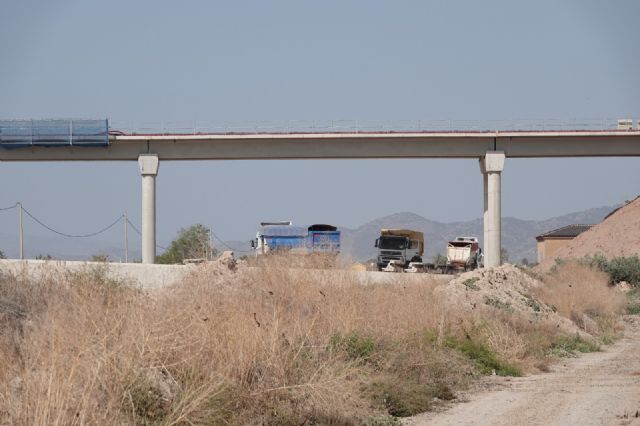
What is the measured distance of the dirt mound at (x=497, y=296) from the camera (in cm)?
2856

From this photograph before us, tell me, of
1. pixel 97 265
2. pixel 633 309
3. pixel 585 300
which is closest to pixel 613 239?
pixel 633 309

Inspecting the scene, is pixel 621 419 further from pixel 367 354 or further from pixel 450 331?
pixel 450 331

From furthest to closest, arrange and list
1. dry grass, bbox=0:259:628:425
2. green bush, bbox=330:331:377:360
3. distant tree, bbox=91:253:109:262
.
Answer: distant tree, bbox=91:253:109:262, green bush, bbox=330:331:377:360, dry grass, bbox=0:259:628:425

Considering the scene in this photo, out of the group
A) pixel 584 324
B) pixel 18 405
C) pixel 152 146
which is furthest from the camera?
pixel 152 146

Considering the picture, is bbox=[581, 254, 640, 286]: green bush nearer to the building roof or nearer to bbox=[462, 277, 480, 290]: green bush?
bbox=[462, 277, 480, 290]: green bush

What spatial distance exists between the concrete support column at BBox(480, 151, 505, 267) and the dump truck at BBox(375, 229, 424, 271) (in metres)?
6.46

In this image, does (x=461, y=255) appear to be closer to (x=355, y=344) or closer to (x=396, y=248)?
(x=396, y=248)

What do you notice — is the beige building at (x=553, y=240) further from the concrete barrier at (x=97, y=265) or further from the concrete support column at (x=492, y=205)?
the concrete barrier at (x=97, y=265)

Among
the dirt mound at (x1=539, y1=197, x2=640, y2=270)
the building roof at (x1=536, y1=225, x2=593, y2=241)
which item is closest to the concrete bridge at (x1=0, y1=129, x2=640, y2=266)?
the dirt mound at (x1=539, y1=197, x2=640, y2=270)

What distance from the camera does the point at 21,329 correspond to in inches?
577

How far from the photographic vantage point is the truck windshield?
2699 inches

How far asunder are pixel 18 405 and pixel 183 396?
2.46 metres

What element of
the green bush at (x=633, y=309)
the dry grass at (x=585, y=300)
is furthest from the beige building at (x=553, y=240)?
the dry grass at (x=585, y=300)

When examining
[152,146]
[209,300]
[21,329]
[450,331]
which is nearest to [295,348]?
[209,300]
